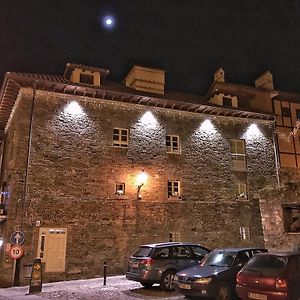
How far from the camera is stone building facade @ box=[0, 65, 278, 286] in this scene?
1483 centimetres

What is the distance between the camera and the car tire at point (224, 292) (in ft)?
28.6

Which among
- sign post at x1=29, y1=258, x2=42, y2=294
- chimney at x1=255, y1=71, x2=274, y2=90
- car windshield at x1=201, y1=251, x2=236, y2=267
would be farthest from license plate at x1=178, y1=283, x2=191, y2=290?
chimney at x1=255, y1=71, x2=274, y2=90

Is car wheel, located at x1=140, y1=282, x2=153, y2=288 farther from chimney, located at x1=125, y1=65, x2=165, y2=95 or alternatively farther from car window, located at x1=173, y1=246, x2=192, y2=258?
chimney, located at x1=125, y1=65, x2=165, y2=95

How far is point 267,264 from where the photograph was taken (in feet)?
24.8

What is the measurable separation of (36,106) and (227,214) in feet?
38.0

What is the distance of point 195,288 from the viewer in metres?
8.80

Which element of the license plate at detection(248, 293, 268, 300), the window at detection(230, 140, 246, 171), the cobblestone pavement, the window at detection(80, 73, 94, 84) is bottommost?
the cobblestone pavement

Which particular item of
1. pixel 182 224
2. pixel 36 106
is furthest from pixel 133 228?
pixel 36 106

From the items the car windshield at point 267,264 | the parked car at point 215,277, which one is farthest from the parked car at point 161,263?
the car windshield at point 267,264

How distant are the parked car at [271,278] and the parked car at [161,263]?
3.62 meters

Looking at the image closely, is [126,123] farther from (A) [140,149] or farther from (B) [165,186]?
(B) [165,186]

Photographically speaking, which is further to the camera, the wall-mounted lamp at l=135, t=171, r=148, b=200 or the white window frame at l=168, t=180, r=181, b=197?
the white window frame at l=168, t=180, r=181, b=197

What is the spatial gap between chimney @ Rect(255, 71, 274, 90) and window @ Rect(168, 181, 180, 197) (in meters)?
11.3

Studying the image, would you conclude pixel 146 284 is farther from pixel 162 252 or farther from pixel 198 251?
pixel 198 251
